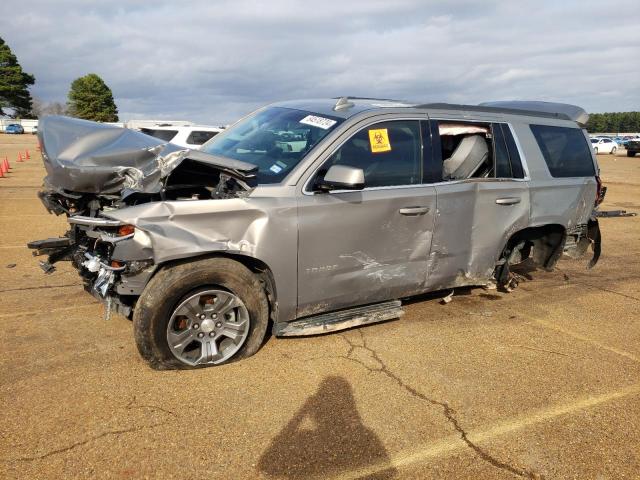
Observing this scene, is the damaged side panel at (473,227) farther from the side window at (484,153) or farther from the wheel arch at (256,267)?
the wheel arch at (256,267)

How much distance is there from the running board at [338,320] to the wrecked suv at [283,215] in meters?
0.01

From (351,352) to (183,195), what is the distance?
6.15 feet

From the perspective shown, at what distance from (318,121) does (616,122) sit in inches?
4744

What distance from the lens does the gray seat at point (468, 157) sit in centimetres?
480

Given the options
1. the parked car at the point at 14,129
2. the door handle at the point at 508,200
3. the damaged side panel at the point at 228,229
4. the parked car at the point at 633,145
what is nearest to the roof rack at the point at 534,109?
the door handle at the point at 508,200

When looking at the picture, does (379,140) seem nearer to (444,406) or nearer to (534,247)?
(444,406)

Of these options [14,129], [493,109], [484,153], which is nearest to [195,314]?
[484,153]

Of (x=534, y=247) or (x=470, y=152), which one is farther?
(x=534, y=247)

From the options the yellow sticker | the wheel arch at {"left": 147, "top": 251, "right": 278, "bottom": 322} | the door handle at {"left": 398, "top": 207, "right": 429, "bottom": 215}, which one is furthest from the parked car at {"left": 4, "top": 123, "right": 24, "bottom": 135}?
the door handle at {"left": 398, "top": 207, "right": 429, "bottom": 215}

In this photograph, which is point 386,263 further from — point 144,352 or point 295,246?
point 144,352

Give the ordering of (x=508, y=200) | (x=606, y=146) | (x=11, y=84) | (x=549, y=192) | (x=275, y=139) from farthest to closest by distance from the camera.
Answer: (x=11, y=84) < (x=606, y=146) < (x=549, y=192) < (x=508, y=200) < (x=275, y=139)

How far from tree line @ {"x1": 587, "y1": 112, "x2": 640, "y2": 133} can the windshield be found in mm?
114229

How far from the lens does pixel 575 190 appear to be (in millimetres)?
5301

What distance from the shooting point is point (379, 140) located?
4.03m
